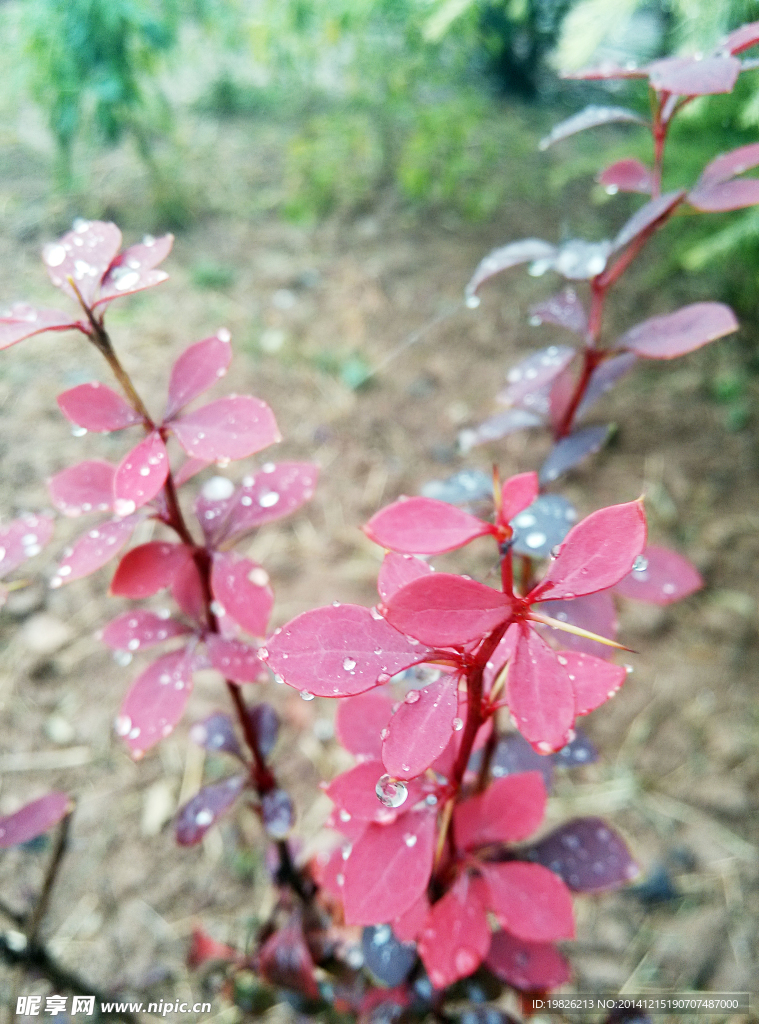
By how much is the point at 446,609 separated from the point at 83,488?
0.38 meters

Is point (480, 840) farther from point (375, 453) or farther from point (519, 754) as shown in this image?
point (375, 453)

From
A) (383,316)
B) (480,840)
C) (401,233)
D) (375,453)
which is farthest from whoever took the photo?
(401,233)

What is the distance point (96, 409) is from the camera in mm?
563

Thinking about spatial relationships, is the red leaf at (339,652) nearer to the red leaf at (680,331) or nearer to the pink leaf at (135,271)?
the pink leaf at (135,271)

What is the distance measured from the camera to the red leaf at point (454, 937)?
555 millimetres

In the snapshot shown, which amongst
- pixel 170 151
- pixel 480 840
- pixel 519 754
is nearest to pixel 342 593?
pixel 519 754

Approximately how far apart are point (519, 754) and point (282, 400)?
125 cm

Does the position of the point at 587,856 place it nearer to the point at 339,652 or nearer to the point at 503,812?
the point at 503,812

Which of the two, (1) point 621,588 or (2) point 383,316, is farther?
(2) point 383,316

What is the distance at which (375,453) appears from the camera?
5.64 feet

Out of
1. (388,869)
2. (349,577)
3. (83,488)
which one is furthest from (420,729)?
(349,577)

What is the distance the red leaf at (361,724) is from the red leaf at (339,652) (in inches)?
8.2

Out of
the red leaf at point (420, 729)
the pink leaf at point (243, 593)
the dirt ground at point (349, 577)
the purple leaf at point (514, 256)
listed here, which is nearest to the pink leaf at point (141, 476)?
the pink leaf at point (243, 593)

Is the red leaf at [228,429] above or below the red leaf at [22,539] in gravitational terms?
above
